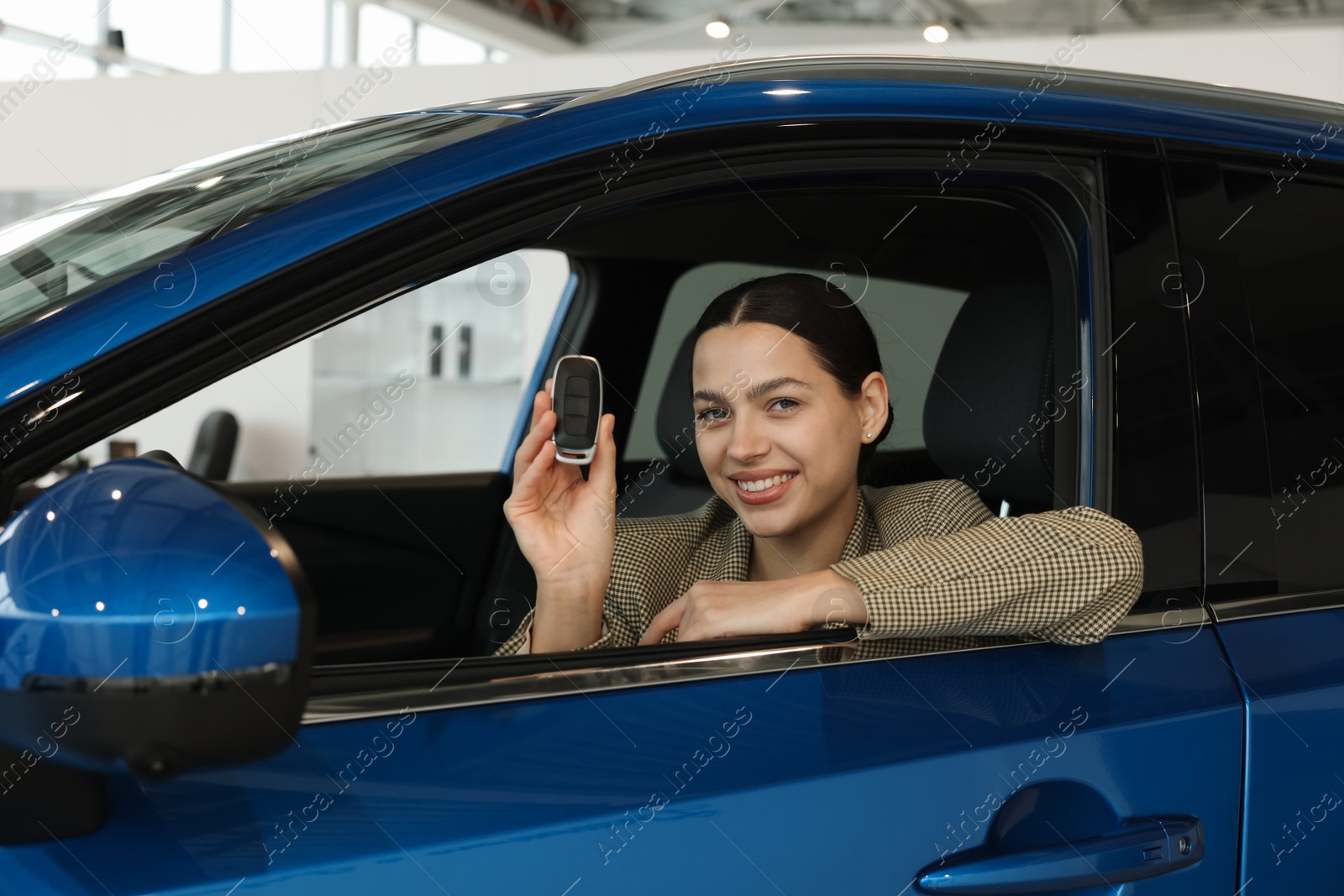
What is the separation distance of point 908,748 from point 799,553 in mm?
581

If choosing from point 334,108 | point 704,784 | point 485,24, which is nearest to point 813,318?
point 704,784

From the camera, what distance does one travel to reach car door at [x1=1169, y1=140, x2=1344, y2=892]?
1.02 meters

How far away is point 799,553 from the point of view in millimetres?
1474

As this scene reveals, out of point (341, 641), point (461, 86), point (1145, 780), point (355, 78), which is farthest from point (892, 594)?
point (355, 78)

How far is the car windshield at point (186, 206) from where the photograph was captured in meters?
0.85

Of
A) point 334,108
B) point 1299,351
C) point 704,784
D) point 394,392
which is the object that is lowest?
point 394,392

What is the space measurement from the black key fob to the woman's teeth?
29 cm

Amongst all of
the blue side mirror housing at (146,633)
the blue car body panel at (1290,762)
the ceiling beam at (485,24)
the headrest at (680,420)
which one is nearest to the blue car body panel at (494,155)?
the blue side mirror housing at (146,633)

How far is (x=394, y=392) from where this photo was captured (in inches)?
300

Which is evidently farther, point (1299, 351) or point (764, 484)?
point (764, 484)

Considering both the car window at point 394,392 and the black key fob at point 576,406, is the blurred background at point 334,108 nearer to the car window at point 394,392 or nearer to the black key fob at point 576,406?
the car window at point 394,392

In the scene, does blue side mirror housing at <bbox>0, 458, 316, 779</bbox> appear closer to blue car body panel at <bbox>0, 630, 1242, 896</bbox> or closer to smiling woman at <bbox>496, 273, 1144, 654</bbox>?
blue car body panel at <bbox>0, 630, 1242, 896</bbox>

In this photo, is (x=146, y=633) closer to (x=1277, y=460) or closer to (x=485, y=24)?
(x=1277, y=460)

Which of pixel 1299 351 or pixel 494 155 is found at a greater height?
pixel 494 155
